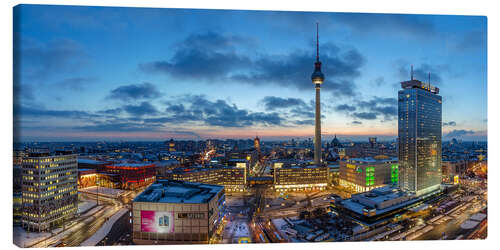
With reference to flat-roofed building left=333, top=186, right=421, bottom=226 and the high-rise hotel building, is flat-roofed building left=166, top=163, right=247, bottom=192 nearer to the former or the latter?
the high-rise hotel building

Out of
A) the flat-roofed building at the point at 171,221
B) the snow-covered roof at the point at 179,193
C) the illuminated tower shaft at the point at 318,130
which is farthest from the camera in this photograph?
the illuminated tower shaft at the point at 318,130

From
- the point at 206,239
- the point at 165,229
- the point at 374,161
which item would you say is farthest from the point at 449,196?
the point at 165,229

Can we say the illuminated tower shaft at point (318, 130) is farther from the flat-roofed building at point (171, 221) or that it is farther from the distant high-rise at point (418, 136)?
the flat-roofed building at point (171, 221)

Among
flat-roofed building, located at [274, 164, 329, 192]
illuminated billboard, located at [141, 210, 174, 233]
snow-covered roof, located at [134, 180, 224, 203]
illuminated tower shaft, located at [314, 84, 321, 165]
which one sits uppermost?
illuminated tower shaft, located at [314, 84, 321, 165]

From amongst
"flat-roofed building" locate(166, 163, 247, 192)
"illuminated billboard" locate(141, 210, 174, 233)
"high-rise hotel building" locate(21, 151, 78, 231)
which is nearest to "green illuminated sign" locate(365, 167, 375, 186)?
"flat-roofed building" locate(166, 163, 247, 192)

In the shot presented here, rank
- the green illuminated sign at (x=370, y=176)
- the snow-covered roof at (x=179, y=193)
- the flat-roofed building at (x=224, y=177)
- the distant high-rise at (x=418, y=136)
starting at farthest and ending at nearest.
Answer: the green illuminated sign at (x=370, y=176), the flat-roofed building at (x=224, y=177), the distant high-rise at (x=418, y=136), the snow-covered roof at (x=179, y=193)

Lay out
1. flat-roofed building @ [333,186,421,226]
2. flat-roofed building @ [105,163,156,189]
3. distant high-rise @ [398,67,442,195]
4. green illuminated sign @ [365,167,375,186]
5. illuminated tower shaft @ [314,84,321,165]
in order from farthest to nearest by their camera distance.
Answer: illuminated tower shaft @ [314,84,321,165] → flat-roofed building @ [105,163,156,189] → green illuminated sign @ [365,167,375,186] → distant high-rise @ [398,67,442,195] → flat-roofed building @ [333,186,421,226]

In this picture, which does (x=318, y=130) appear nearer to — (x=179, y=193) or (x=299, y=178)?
(x=299, y=178)

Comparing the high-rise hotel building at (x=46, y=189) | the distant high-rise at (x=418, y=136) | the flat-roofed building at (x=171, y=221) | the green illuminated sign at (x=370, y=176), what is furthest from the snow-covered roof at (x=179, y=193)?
the green illuminated sign at (x=370, y=176)

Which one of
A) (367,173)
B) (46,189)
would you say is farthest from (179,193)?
(367,173)
